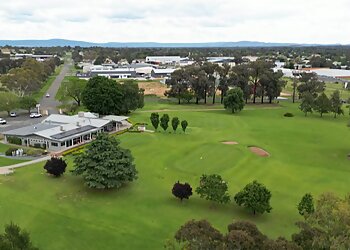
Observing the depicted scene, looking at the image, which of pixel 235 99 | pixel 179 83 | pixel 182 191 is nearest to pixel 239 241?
pixel 182 191

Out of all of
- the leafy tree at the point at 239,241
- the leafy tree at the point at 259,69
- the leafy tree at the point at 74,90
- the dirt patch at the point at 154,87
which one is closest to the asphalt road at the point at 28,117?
the leafy tree at the point at 74,90

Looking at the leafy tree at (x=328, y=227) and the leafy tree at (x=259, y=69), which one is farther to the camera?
the leafy tree at (x=259, y=69)

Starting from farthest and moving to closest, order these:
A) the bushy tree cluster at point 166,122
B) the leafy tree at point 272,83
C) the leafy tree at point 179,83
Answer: the leafy tree at point 179,83 < the leafy tree at point 272,83 < the bushy tree cluster at point 166,122

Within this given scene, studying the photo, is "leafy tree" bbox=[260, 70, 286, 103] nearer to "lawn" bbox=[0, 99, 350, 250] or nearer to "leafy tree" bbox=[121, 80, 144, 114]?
"lawn" bbox=[0, 99, 350, 250]

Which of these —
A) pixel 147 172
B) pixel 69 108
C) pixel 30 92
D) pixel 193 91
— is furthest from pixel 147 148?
pixel 30 92

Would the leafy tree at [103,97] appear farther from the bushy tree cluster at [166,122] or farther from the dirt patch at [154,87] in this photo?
the dirt patch at [154,87]

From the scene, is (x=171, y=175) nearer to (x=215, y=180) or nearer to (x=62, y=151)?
(x=215, y=180)
